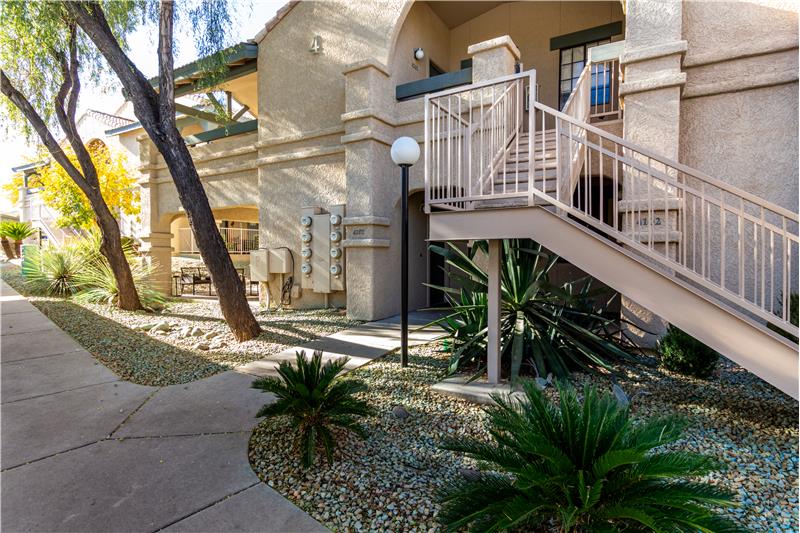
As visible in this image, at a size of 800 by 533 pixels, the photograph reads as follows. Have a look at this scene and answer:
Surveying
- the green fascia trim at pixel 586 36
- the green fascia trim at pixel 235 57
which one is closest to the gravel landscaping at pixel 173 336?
the green fascia trim at pixel 235 57

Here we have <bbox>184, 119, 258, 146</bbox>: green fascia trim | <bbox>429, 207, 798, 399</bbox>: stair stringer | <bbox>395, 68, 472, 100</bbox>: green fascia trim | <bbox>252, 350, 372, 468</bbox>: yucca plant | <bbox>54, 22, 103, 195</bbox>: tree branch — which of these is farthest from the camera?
<bbox>184, 119, 258, 146</bbox>: green fascia trim

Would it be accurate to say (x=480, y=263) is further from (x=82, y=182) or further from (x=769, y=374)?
(x=82, y=182)

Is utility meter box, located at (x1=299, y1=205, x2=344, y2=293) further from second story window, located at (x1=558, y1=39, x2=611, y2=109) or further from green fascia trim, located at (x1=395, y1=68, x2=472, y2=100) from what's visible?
second story window, located at (x1=558, y1=39, x2=611, y2=109)

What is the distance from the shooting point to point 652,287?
2959mm

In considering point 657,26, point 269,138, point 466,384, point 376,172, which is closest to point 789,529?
point 466,384

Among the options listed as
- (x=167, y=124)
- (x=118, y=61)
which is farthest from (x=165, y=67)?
(x=167, y=124)

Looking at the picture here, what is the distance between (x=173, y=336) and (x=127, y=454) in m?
3.86

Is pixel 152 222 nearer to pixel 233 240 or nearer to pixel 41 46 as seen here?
pixel 41 46

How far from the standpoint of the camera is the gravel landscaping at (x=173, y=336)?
4.78 meters

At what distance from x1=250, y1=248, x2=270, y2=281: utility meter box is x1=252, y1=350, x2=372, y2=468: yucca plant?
6201 mm

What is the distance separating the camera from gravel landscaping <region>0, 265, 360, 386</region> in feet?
15.7

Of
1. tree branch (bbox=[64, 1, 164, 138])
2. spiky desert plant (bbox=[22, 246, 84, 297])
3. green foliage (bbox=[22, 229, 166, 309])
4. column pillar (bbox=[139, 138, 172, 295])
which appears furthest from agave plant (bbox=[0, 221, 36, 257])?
tree branch (bbox=[64, 1, 164, 138])

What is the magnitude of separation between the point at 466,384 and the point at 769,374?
2172 mm

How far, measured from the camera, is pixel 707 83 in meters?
4.90
